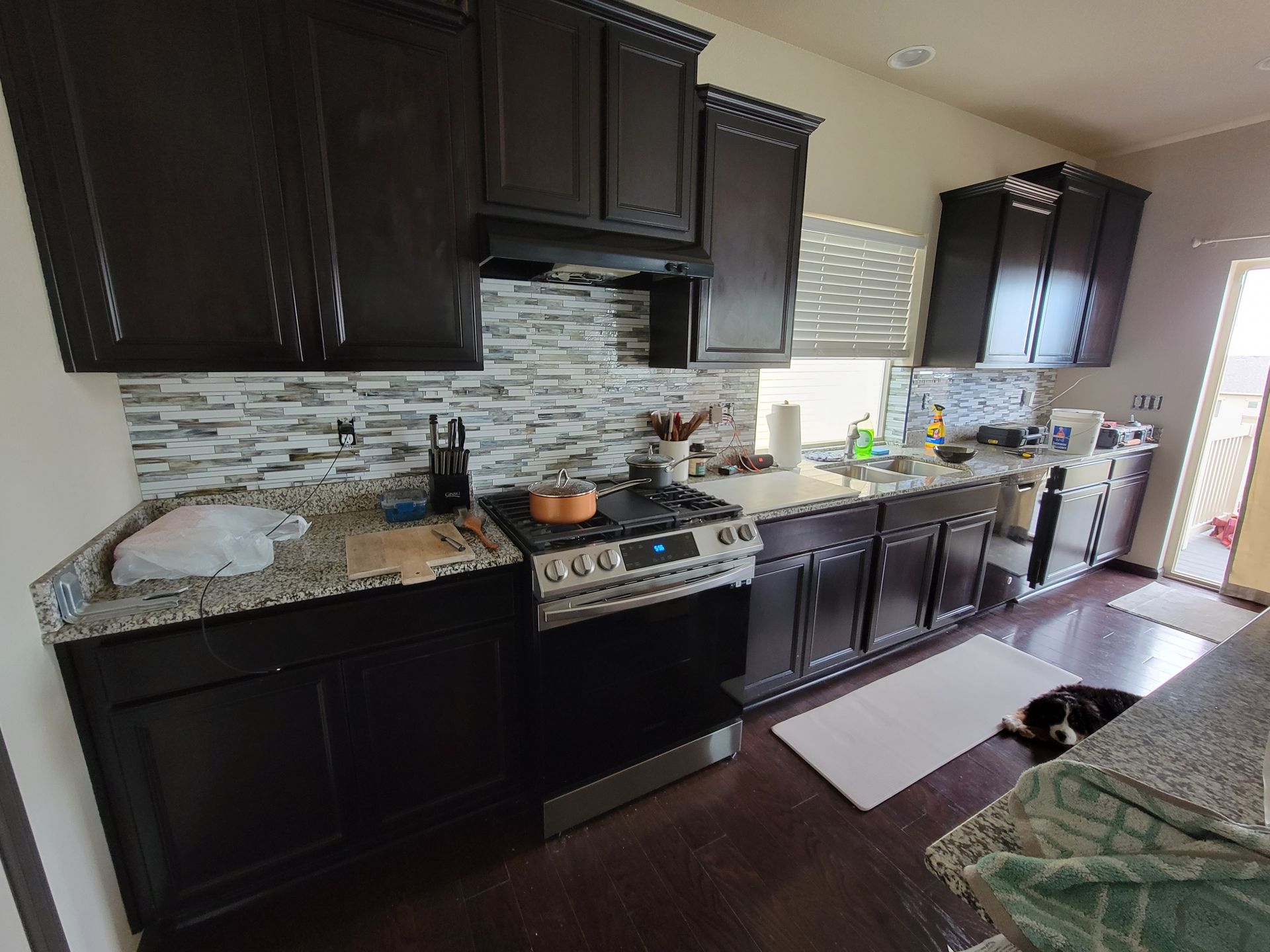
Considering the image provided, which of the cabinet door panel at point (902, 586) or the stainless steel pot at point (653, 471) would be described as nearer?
the stainless steel pot at point (653, 471)

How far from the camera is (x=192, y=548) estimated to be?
140 cm

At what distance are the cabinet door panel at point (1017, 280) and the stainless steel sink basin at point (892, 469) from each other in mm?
800

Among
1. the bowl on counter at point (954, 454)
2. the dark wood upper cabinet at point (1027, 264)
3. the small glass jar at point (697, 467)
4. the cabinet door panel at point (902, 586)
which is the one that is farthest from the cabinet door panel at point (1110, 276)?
the small glass jar at point (697, 467)

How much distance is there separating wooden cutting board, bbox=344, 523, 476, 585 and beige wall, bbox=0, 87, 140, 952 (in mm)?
594

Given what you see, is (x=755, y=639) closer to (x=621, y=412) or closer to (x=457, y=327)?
(x=621, y=412)

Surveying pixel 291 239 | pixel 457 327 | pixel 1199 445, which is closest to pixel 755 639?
pixel 457 327

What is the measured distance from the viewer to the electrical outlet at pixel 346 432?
6.25ft

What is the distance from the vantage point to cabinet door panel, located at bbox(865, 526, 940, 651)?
100 inches

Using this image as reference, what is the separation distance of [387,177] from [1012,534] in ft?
11.4

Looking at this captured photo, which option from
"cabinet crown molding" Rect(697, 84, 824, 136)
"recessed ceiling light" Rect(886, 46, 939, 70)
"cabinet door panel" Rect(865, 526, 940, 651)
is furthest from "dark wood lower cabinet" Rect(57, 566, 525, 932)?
"recessed ceiling light" Rect(886, 46, 939, 70)

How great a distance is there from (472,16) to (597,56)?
1.35 feet

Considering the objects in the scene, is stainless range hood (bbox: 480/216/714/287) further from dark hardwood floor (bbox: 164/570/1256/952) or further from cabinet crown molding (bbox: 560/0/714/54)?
dark hardwood floor (bbox: 164/570/1256/952)

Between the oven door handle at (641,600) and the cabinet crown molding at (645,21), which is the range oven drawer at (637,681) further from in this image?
the cabinet crown molding at (645,21)

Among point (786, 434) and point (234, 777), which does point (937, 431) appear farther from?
point (234, 777)
